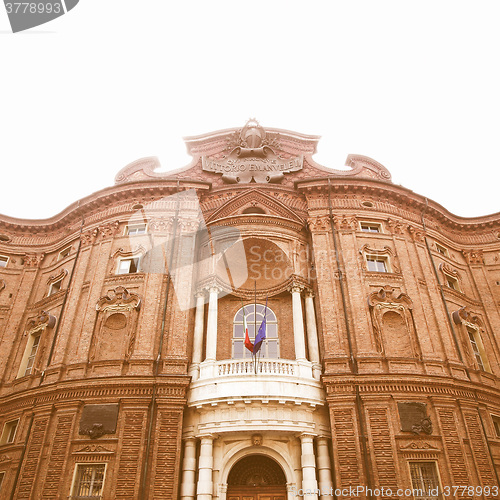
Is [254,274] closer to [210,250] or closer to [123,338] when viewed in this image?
[210,250]

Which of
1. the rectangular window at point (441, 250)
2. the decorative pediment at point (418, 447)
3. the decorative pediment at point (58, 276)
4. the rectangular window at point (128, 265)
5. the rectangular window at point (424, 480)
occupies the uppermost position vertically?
the rectangular window at point (441, 250)

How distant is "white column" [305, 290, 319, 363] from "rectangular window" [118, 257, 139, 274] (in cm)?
896

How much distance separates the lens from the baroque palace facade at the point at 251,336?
15938 millimetres

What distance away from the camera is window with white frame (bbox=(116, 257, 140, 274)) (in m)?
21.4

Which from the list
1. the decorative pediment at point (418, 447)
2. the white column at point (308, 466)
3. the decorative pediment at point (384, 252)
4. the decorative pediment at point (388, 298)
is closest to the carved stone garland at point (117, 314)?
the white column at point (308, 466)

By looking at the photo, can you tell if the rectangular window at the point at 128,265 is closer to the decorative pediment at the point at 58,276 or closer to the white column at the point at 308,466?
the decorative pediment at the point at 58,276

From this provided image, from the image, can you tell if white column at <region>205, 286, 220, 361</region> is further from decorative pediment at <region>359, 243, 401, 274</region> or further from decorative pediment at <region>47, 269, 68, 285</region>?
decorative pediment at <region>47, 269, 68, 285</region>

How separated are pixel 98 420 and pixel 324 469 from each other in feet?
30.2

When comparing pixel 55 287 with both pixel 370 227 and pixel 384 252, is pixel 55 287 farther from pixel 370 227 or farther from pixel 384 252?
pixel 384 252

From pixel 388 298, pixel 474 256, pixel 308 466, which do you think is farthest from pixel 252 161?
pixel 308 466

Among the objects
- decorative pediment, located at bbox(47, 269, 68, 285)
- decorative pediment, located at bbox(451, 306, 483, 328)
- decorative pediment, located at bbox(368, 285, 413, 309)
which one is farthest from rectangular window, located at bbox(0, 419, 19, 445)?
decorative pediment, located at bbox(451, 306, 483, 328)

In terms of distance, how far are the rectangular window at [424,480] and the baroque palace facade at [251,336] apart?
71 mm

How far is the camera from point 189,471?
1600 centimetres

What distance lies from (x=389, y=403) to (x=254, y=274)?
30.2 feet
